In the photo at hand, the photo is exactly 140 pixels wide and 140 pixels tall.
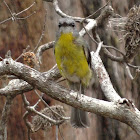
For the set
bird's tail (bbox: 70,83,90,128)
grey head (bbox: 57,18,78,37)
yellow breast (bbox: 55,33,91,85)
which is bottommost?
bird's tail (bbox: 70,83,90,128)

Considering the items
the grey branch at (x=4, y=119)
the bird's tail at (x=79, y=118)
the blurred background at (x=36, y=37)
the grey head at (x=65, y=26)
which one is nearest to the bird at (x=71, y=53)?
the grey head at (x=65, y=26)

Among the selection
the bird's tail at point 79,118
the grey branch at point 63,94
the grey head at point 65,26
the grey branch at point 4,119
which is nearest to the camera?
the grey branch at point 63,94

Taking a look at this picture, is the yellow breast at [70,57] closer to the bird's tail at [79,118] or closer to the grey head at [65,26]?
the grey head at [65,26]

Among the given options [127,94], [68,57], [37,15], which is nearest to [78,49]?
[68,57]

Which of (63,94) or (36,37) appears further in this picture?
(36,37)

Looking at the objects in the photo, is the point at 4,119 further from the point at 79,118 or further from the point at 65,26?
the point at 65,26

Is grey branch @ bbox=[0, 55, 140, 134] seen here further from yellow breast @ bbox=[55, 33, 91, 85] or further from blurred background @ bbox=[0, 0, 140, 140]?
blurred background @ bbox=[0, 0, 140, 140]

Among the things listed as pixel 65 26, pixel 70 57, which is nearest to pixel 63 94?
pixel 70 57

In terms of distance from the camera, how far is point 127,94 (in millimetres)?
5402

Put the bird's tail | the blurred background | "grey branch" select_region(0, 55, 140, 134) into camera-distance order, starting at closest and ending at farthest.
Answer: "grey branch" select_region(0, 55, 140, 134), the bird's tail, the blurred background

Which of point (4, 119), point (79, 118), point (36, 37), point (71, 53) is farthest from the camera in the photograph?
point (36, 37)

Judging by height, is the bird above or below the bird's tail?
above

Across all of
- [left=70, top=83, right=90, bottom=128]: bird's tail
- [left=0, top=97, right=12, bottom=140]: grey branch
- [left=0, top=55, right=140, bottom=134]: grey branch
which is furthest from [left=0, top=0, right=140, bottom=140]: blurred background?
[left=0, top=55, right=140, bottom=134]: grey branch

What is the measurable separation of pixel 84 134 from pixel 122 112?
237 cm
